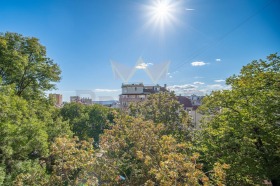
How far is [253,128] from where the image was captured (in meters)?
9.02

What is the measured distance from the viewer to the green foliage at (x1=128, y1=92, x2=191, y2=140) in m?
14.3

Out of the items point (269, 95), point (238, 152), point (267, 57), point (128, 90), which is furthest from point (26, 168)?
point (128, 90)

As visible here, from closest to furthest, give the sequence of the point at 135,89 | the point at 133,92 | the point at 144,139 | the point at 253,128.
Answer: the point at 144,139 → the point at 253,128 → the point at 133,92 → the point at 135,89

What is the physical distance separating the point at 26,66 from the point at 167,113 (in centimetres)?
1108

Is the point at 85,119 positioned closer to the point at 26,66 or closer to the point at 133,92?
the point at 26,66

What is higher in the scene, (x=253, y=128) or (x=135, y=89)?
(x=135, y=89)

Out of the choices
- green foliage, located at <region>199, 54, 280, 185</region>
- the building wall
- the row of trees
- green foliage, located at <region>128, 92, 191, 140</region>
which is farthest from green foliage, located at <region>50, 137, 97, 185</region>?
the building wall

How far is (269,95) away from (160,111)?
8.05 meters

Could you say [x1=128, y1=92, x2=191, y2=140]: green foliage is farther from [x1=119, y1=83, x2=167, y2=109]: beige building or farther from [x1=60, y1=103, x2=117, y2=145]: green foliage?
[x1=119, y1=83, x2=167, y2=109]: beige building

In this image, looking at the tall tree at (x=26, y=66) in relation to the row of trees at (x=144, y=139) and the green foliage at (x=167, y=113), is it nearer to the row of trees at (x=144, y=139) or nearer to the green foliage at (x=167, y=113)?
the row of trees at (x=144, y=139)

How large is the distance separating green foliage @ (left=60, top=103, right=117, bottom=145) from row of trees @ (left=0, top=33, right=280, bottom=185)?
14.8 meters

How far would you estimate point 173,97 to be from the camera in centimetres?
1603

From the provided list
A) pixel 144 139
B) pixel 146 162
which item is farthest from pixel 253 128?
pixel 146 162

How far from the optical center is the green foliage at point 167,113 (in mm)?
14266
